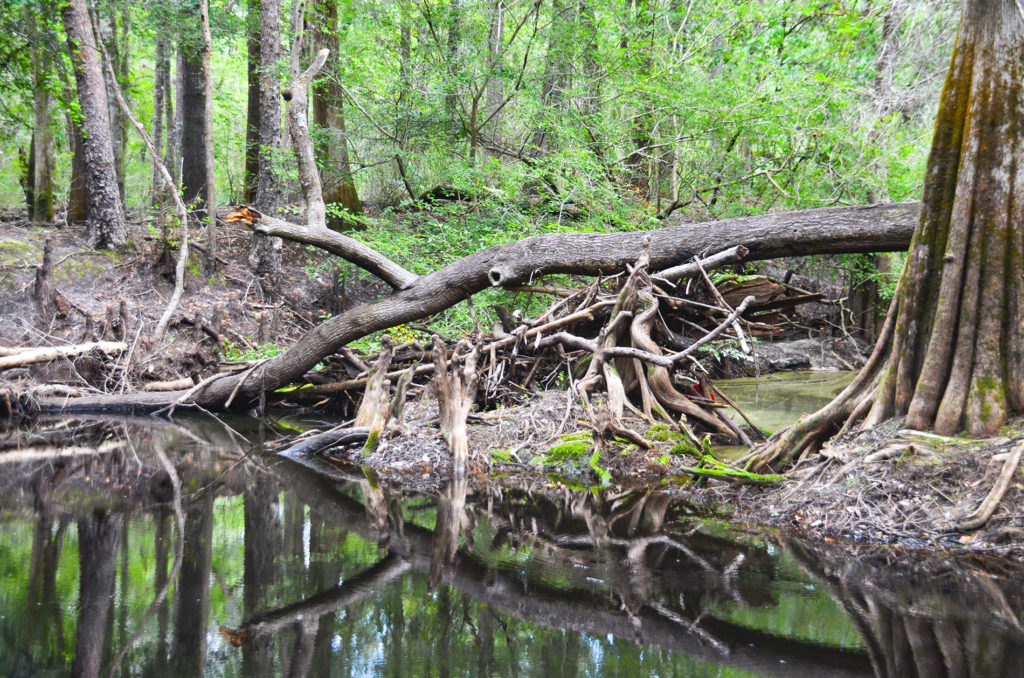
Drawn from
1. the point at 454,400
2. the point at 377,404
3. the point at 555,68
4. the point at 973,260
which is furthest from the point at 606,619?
the point at 555,68

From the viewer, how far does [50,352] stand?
34.4ft

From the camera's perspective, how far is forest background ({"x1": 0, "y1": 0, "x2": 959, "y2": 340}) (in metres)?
11.8

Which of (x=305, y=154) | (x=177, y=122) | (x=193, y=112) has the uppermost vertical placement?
(x=177, y=122)

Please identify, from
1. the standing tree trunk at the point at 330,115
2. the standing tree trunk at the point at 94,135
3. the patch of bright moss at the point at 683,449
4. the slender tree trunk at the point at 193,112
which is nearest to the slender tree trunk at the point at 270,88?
the standing tree trunk at the point at 330,115

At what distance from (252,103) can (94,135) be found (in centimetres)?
438

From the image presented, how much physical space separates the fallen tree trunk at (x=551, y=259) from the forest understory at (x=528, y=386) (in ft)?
0.85

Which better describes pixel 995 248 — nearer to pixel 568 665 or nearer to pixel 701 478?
pixel 701 478

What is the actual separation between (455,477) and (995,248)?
474 cm

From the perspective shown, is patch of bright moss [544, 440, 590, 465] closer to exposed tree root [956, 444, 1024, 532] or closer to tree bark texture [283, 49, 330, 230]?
exposed tree root [956, 444, 1024, 532]

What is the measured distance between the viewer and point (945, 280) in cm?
527

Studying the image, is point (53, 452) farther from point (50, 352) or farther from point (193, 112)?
point (193, 112)

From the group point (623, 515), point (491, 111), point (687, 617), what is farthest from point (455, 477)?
point (491, 111)

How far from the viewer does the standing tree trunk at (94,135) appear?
13.3 meters

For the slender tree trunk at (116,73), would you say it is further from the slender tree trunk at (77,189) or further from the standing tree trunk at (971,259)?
the standing tree trunk at (971,259)
